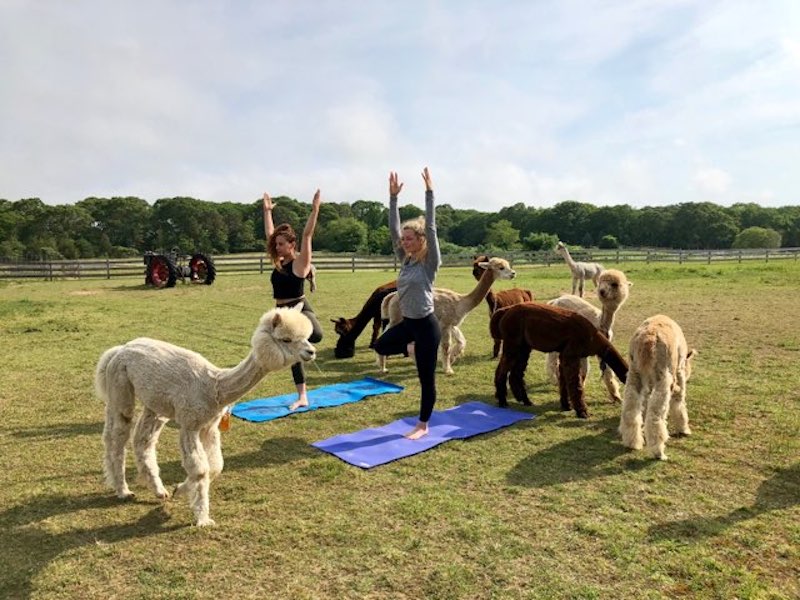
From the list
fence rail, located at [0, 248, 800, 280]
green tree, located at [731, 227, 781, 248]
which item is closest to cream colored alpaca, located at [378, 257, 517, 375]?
fence rail, located at [0, 248, 800, 280]

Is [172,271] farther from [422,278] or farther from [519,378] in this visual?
[422,278]

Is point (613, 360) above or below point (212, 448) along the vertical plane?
above

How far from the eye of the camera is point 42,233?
182 ft

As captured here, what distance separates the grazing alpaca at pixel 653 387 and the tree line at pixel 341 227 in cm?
5126

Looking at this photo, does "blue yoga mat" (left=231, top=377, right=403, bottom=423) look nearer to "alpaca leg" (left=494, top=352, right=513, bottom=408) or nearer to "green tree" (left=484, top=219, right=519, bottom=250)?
"alpaca leg" (left=494, top=352, right=513, bottom=408)

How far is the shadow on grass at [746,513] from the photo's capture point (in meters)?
3.42

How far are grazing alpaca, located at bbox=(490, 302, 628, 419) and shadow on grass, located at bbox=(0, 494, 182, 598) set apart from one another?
401 cm

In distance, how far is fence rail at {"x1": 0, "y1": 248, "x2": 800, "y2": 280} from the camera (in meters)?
29.2

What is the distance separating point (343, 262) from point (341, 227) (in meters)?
42.0

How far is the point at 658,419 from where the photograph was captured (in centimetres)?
464

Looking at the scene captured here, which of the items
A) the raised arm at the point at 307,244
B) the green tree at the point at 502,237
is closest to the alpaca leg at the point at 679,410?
the raised arm at the point at 307,244

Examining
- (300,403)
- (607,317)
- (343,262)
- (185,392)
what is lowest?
(300,403)

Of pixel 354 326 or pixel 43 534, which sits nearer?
pixel 43 534

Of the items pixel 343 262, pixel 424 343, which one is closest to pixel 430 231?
pixel 424 343
